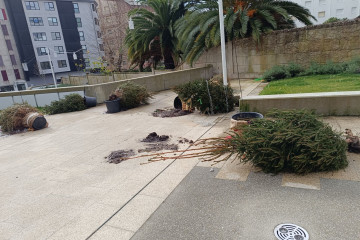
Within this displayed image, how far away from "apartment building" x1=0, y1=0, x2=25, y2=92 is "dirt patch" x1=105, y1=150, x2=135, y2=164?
148 ft

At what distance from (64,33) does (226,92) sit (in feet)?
152

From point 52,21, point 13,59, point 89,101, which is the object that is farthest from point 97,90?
point 13,59

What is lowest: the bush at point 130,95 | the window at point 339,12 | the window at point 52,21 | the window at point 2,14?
the bush at point 130,95

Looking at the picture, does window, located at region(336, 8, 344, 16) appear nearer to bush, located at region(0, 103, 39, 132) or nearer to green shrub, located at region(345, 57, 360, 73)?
green shrub, located at region(345, 57, 360, 73)

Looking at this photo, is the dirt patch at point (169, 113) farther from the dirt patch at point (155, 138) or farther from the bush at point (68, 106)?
the bush at point (68, 106)

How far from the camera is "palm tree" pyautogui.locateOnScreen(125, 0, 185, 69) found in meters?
16.9

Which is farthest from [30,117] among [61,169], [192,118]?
[192,118]

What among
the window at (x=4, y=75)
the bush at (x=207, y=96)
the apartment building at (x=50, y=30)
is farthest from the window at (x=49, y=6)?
the bush at (x=207, y=96)

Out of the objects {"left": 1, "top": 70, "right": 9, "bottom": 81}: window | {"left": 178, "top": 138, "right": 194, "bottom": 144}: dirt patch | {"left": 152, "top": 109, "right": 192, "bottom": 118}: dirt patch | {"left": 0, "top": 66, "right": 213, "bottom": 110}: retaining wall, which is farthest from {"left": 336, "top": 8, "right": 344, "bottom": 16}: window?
{"left": 1, "top": 70, "right": 9, "bottom": 81}: window

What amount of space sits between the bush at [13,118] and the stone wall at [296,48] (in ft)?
29.3

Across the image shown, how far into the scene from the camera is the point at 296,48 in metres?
12.7

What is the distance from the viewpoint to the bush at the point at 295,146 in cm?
361

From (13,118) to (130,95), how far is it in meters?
4.15

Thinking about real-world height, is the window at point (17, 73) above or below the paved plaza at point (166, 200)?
above
